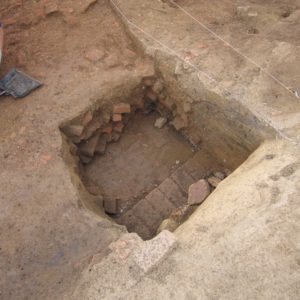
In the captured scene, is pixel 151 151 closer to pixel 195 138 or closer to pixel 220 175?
pixel 195 138

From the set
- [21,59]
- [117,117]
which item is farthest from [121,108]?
[21,59]

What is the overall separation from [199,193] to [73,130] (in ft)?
5.23

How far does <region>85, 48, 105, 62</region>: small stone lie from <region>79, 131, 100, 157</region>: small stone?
93 centimetres

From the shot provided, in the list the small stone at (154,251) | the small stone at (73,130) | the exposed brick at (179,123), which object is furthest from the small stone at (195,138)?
the small stone at (154,251)

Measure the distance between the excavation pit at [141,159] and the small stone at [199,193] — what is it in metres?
0.04

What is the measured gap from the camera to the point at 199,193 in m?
4.26

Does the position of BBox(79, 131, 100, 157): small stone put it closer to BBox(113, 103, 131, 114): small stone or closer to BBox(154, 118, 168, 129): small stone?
BBox(113, 103, 131, 114): small stone

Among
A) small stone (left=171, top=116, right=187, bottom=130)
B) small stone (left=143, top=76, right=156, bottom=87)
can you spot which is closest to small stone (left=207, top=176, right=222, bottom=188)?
small stone (left=171, top=116, right=187, bottom=130)

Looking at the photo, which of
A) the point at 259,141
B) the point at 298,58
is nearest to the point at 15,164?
the point at 259,141

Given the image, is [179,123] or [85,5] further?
[85,5]

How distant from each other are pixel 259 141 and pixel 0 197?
271 cm

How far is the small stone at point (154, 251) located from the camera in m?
3.17

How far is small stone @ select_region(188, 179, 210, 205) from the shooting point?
4203 millimetres

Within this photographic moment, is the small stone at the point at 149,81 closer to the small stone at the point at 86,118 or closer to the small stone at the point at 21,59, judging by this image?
the small stone at the point at 86,118
